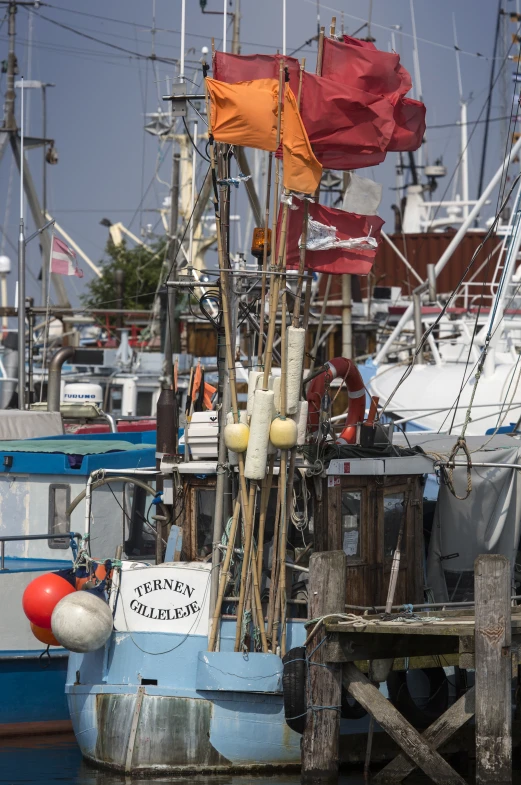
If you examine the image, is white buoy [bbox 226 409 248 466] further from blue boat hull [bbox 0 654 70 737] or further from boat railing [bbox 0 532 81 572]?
blue boat hull [bbox 0 654 70 737]

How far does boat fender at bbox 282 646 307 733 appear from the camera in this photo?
36.6ft

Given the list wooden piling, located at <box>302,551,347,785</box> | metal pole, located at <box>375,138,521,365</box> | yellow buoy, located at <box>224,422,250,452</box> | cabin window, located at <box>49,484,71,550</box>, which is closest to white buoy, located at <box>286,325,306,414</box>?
yellow buoy, located at <box>224,422,250,452</box>

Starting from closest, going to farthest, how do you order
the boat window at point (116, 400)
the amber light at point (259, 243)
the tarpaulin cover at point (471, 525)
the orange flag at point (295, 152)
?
the orange flag at point (295, 152) → the amber light at point (259, 243) → the tarpaulin cover at point (471, 525) → the boat window at point (116, 400)

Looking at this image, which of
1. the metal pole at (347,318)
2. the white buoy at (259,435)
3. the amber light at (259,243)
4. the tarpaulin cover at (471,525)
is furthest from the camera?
the metal pole at (347,318)

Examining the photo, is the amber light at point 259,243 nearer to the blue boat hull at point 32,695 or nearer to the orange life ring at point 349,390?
the orange life ring at point 349,390

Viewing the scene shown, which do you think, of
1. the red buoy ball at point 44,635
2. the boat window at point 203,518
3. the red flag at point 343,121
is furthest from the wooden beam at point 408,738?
the red flag at point 343,121

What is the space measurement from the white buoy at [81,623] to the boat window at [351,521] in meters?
2.63

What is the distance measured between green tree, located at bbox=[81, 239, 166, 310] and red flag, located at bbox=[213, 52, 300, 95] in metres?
35.3

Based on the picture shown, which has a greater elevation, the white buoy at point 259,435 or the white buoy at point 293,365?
the white buoy at point 293,365

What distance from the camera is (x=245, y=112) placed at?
11945 millimetres

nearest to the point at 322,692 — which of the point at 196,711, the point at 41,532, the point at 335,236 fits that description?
the point at 196,711

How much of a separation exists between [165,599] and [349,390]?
3.47m

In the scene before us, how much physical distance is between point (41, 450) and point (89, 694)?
4.67 metres

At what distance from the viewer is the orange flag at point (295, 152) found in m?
12.1
